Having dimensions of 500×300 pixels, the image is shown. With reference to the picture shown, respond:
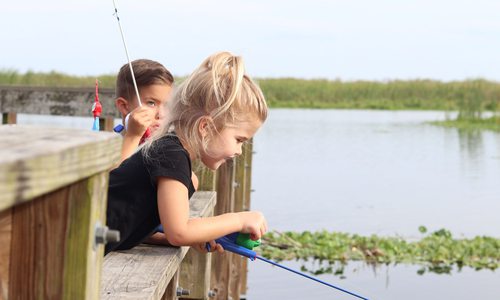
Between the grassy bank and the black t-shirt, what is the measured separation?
5904 mm

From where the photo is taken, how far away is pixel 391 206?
12.8m

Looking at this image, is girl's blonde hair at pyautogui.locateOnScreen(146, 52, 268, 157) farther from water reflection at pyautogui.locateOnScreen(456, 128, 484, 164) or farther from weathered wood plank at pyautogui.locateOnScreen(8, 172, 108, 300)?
water reflection at pyautogui.locateOnScreen(456, 128, 484, 164)

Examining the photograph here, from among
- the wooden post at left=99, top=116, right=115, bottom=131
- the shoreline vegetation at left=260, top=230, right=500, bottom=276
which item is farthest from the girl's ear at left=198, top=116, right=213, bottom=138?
the shoreline vegetation at left=260, top=230, right=500, bottom=276

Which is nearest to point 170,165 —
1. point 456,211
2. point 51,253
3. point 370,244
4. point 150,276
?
point 150,276

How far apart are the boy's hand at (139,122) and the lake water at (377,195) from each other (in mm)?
4038

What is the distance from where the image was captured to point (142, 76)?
3844 mm

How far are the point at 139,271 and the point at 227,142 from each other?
59 cm

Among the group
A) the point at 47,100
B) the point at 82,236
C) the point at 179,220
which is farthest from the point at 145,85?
the point at 47,100

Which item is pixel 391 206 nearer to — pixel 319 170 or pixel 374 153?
pixel 319 170

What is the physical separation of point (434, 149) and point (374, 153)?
2132mm

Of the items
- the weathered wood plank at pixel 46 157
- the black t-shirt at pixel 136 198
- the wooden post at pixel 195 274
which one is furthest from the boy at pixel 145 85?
the weathered wood plank at pixel 46 157

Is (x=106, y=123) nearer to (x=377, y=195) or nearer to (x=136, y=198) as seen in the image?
(x=136, y=198)

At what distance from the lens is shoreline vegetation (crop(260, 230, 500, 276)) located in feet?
28.2

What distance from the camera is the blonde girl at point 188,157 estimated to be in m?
2.60
